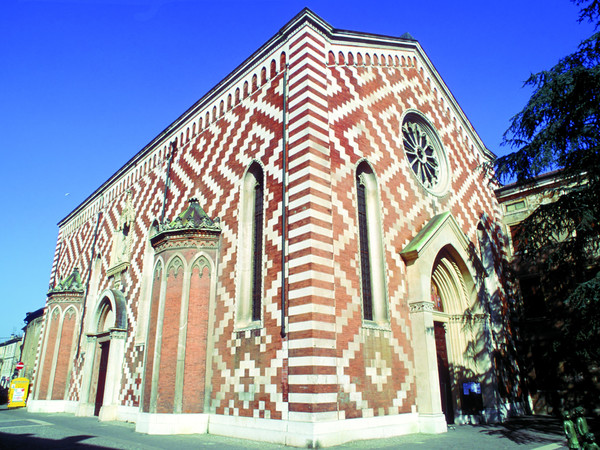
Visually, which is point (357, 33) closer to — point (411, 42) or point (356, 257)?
point (411, 42)

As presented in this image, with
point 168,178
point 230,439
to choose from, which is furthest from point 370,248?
point 168,178

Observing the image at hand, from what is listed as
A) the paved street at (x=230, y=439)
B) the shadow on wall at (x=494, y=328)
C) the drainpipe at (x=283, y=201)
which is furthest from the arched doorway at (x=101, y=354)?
the shadow on wall at (x=494, y=328)

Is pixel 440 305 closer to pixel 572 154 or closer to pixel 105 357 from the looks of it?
pixel 572 154

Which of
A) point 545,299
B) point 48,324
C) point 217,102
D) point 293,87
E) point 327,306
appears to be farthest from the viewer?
point 48,324

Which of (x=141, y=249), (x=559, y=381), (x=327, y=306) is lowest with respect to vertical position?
(x=559, y=381)

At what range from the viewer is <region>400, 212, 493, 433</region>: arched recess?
42.1 ft

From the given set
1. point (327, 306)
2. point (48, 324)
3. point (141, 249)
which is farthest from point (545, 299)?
point (48, 324)

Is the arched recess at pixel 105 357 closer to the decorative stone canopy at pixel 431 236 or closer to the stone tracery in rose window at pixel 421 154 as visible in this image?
the decorative stone canopy at pixel 431 236

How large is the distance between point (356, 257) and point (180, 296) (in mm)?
5714

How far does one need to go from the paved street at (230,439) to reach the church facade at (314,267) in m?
0.69

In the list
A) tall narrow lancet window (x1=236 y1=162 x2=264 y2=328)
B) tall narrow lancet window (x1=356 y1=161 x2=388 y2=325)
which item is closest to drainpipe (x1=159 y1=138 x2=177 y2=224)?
tall narrow lancet window (x1=236 y1=162 x2=264 y2=328)

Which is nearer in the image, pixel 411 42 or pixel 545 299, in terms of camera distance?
pixel 411 42

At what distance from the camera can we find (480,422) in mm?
15289

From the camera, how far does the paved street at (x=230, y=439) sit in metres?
10.0
